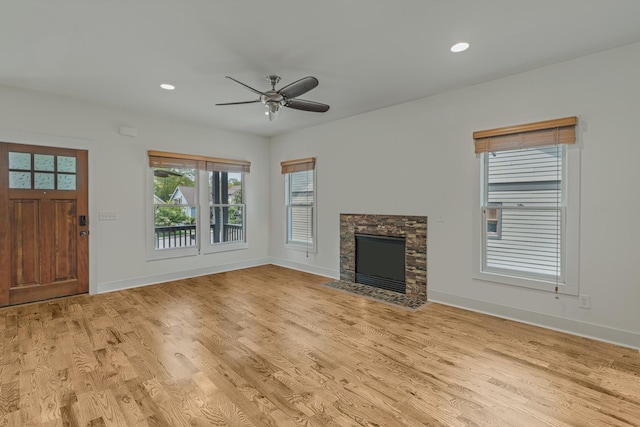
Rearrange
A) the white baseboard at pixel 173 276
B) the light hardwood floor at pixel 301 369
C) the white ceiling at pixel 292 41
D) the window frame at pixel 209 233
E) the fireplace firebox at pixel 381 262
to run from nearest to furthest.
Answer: the light hardwood floor at pixel 301 369
the white ceiling at pixel 292 41
the fireplace firebox at pixel 381 262
the white baseboard at pixel 173 276
the window frame at pixel 209 233

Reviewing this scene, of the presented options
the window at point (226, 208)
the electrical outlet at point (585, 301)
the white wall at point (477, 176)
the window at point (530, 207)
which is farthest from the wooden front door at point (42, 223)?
the electrical outlet at point (585, 301)

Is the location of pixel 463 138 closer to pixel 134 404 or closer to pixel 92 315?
pixel 134 404

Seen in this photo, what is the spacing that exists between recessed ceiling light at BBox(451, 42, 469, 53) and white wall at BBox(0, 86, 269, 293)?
450cm

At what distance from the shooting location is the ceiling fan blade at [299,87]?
2925 mm

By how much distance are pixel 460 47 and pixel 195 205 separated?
15.9ft

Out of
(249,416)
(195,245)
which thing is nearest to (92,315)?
(195,245)

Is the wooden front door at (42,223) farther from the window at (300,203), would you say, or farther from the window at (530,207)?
the window at (530,207)

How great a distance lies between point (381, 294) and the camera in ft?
15.1

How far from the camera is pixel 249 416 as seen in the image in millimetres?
1983

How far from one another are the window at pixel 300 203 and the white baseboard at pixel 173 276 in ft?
3.11

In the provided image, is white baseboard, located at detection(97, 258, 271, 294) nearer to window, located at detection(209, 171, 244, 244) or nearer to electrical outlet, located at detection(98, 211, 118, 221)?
window, located at detection(209, 171, 244, 244)

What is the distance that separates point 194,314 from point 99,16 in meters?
3.12

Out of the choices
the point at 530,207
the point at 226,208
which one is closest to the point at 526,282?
the point at 530,207

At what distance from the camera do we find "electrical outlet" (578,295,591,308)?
315 cm
